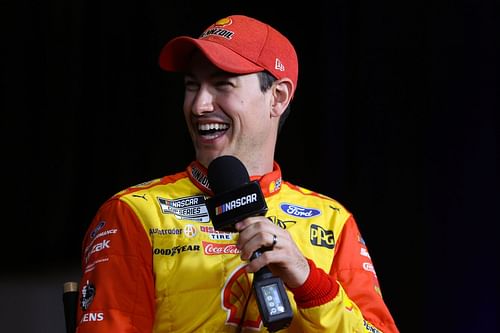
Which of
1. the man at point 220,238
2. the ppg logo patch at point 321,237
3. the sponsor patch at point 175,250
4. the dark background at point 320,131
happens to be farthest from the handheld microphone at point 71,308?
the dark background at point 320,131

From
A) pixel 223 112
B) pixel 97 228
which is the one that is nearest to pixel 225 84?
pixel 223 112

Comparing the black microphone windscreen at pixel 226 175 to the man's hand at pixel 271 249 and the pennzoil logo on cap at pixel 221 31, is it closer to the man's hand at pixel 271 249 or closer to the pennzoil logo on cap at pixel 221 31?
the man's hand at pixel 271 249

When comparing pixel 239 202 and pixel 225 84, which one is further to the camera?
pixel 225 84

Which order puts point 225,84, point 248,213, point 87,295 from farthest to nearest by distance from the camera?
point 225,84
point 87,295
point 248,213

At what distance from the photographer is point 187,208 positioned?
1732mm

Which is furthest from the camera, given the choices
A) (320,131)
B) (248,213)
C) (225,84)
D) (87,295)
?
(320,131)

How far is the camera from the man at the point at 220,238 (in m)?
1.57

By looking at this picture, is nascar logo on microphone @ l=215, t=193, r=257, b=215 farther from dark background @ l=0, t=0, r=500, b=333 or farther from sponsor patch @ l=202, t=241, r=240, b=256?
dark background @ l=0, t=0, r=500, b=333

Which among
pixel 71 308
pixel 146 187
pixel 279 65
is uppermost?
pixel 279 65

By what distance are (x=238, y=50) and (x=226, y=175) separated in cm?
38

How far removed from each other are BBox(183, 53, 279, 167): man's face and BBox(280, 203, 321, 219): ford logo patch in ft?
0.40

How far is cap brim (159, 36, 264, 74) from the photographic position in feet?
5.51

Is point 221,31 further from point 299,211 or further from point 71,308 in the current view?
point 71,308

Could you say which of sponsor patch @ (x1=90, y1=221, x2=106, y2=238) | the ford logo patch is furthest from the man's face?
sponsor patch @ (x1=90, y1=221, x2=106, y2=238)
